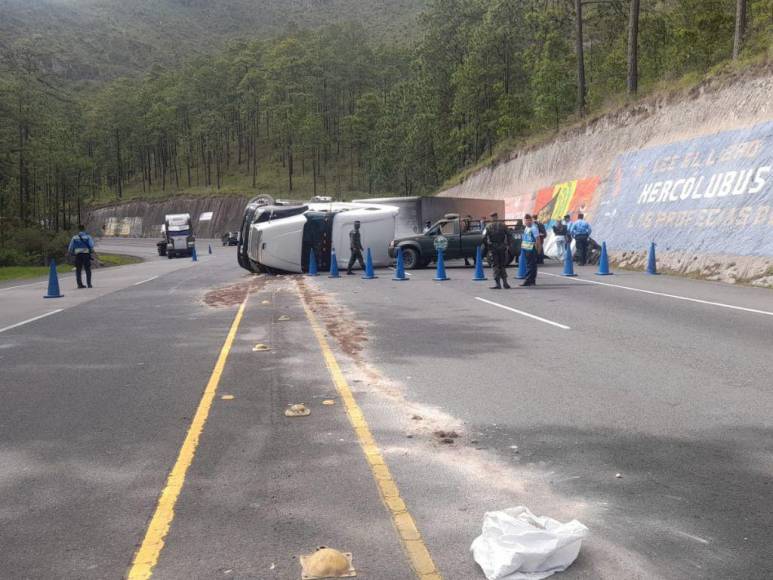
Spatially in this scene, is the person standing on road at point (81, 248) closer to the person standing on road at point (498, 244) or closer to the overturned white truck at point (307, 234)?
the overturned white truck at point (307, 234)

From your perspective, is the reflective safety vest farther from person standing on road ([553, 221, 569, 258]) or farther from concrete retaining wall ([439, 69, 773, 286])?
person standing on road ([553, 221, 569, 258])

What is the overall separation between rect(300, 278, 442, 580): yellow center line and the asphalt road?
34 millimetres

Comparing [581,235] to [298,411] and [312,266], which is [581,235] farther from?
[298,411]

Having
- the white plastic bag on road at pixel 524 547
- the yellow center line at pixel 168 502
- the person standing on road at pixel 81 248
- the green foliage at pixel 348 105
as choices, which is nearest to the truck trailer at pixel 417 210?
the green foliage at pixel 348 105

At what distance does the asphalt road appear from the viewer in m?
3.82

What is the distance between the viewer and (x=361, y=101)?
323 ft

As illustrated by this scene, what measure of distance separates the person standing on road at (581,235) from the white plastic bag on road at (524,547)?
22.8m

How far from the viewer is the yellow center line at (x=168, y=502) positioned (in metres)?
3.65

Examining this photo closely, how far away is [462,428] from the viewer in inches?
236

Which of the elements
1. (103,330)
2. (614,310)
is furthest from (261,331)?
(614,310)

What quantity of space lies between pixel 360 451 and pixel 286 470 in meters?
0.63

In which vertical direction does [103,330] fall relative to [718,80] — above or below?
below

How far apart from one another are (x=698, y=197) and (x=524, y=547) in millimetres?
22130

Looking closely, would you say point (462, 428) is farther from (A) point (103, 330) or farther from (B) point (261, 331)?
(A) point (103, 330)
